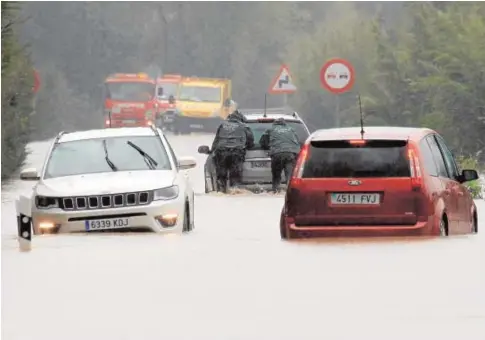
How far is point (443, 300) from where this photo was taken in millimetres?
12031

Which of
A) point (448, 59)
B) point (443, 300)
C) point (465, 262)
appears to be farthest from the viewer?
point (448, 59)

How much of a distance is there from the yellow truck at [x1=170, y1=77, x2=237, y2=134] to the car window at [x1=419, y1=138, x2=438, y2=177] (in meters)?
46.4

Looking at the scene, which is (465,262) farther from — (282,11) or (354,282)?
(282,11)

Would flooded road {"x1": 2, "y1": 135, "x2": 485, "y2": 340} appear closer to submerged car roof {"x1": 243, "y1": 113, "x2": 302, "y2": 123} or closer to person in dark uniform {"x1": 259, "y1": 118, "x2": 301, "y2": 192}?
person in dark uniform {"x1": 259, "y1": 118, "x2": 301, "y2": 192}

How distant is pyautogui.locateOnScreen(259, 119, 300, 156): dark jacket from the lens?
88.7 ft

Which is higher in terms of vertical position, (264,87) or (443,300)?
(443,300)

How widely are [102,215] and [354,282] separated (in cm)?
581

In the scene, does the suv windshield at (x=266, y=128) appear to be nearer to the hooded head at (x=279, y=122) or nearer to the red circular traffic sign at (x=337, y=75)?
the hooded head at (x=279, y=122)

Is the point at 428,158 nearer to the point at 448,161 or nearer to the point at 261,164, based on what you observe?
the point at 448,161

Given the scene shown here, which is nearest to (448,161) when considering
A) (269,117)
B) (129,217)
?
(129,217)

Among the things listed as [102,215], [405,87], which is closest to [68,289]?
[102,215]

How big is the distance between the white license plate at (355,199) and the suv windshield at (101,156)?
335cm

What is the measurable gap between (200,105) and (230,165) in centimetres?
4071

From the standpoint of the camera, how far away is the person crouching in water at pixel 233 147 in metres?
27.3
